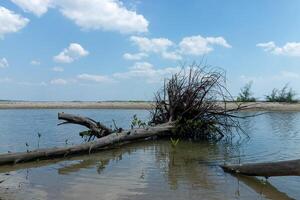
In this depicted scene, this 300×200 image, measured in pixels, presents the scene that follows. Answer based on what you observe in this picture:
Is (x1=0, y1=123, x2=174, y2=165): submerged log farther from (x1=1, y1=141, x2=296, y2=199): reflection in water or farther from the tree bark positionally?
the tree bark

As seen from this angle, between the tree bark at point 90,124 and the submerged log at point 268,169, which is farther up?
the tree bark at point 90,124

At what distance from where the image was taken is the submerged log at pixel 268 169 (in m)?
7.04

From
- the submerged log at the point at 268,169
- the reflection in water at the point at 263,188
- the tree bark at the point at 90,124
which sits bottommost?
the reflection in water at the point at 263,188

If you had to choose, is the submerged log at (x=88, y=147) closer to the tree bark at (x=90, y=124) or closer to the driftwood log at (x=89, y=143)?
the driftwood log at (x=89, y=143)

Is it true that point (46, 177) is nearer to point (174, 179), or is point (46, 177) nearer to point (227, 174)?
point (174, 179)

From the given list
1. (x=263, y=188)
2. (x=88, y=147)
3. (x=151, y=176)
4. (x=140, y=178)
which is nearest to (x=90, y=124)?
(x=88, y=147)

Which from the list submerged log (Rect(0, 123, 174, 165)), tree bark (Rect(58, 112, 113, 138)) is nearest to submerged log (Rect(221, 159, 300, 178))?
submerged log (Rect(0, 123, 174, 165))

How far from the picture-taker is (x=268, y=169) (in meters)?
7.68

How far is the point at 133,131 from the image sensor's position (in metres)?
14.2

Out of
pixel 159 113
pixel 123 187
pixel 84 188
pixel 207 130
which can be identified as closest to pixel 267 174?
pixel 123 187

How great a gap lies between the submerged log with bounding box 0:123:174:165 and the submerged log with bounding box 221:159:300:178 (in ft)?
14.0

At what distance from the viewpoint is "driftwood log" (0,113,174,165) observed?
1032 cm

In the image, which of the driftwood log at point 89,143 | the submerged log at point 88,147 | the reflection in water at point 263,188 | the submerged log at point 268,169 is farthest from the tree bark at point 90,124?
the reflection in water at point 263,188

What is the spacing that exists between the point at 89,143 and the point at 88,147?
166mm
